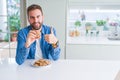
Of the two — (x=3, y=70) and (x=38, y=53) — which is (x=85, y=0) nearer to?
(x=38, y=53)

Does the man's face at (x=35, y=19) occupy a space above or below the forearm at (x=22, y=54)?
above

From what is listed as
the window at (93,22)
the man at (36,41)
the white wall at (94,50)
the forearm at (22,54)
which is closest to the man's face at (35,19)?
the man at (36,41)

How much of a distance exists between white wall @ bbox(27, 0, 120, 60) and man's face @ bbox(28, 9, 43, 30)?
3.60 ft

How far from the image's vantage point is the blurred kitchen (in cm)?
299

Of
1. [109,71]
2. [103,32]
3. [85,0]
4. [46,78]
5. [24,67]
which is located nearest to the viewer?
[46,78]

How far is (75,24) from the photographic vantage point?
3518 millimetres

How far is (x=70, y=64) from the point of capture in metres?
1.75

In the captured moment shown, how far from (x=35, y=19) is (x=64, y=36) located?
4.06 ft

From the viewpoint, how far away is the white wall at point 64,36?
2967mm

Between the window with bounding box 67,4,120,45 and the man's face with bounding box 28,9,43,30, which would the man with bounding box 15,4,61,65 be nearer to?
the man's face with bounding box 28,9,43,30

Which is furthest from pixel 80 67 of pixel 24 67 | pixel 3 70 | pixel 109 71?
pixel 3 70

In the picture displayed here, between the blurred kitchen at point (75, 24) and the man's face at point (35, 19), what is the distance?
1105 millimetres

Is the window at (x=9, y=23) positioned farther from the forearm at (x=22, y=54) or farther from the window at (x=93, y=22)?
the forearm at (x=22, y=54)

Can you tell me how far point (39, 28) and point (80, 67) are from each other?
562 mm
